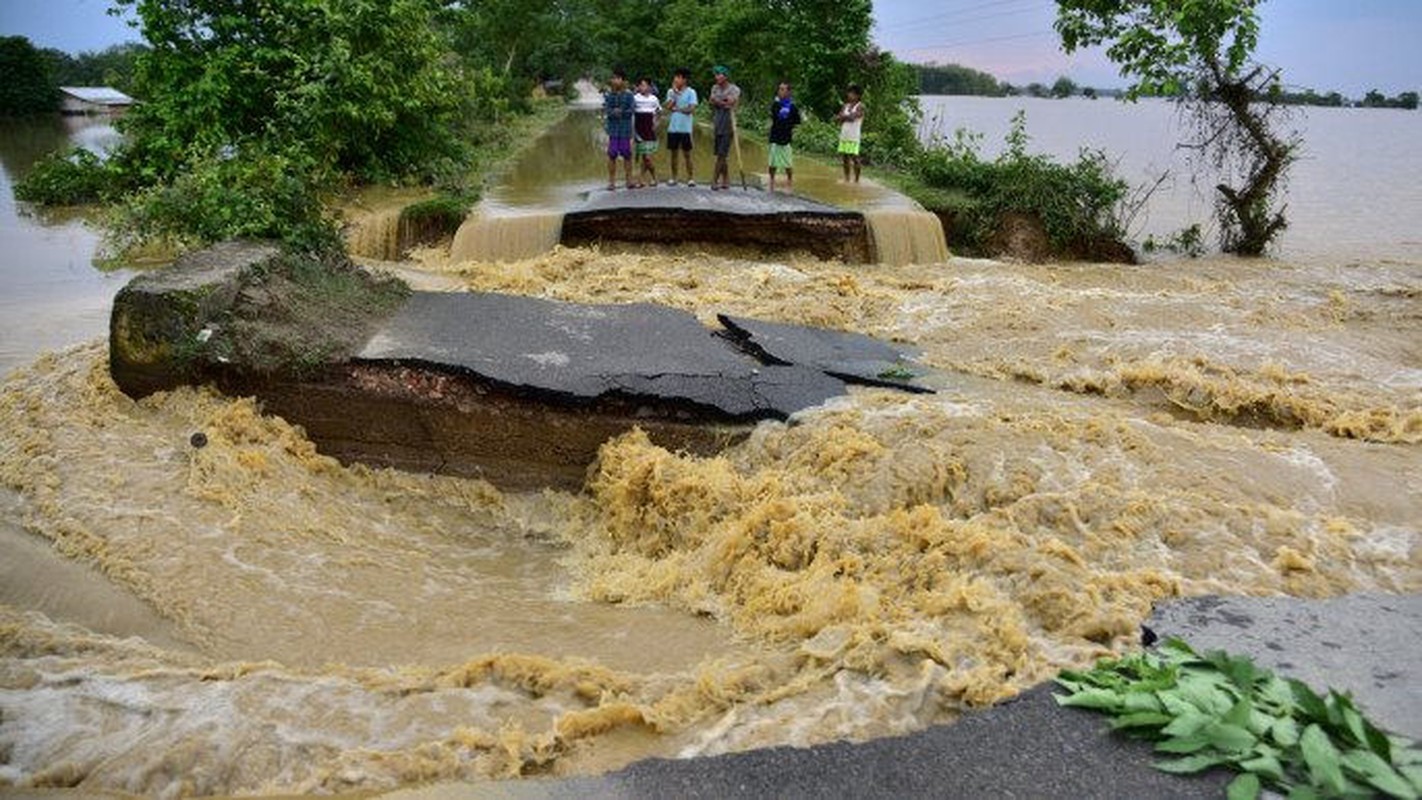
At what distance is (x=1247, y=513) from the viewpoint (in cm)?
525

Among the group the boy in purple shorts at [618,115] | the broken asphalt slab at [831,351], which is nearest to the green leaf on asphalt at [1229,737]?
the broken asphalt slab at [831,351]

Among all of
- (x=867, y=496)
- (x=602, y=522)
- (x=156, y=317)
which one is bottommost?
(x=602, y=522)

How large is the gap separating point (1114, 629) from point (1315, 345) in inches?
243

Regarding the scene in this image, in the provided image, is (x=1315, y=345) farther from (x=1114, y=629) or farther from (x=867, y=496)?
(x=1114, y=629)

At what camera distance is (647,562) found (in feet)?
19.0

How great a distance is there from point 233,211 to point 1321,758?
9.00 metres

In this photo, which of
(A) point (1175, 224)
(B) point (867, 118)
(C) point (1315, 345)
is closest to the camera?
(C) point (1315, 345)

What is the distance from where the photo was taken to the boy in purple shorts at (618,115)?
1311 cm

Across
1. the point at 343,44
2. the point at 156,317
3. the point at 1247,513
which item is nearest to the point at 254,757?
the point at 156,317

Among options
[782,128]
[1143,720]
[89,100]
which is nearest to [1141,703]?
[1143,720]

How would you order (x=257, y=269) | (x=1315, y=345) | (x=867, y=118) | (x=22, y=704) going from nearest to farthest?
1. (x=22, y=704)
2. (x=257, y=269)
3. (x=1315, y=345)
4. (x=867, y=118)

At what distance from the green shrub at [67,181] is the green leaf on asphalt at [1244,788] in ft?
57.7

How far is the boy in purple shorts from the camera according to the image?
43.0 feet

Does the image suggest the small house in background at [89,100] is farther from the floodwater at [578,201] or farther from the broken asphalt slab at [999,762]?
the broken asphalt slab at [999,762]
